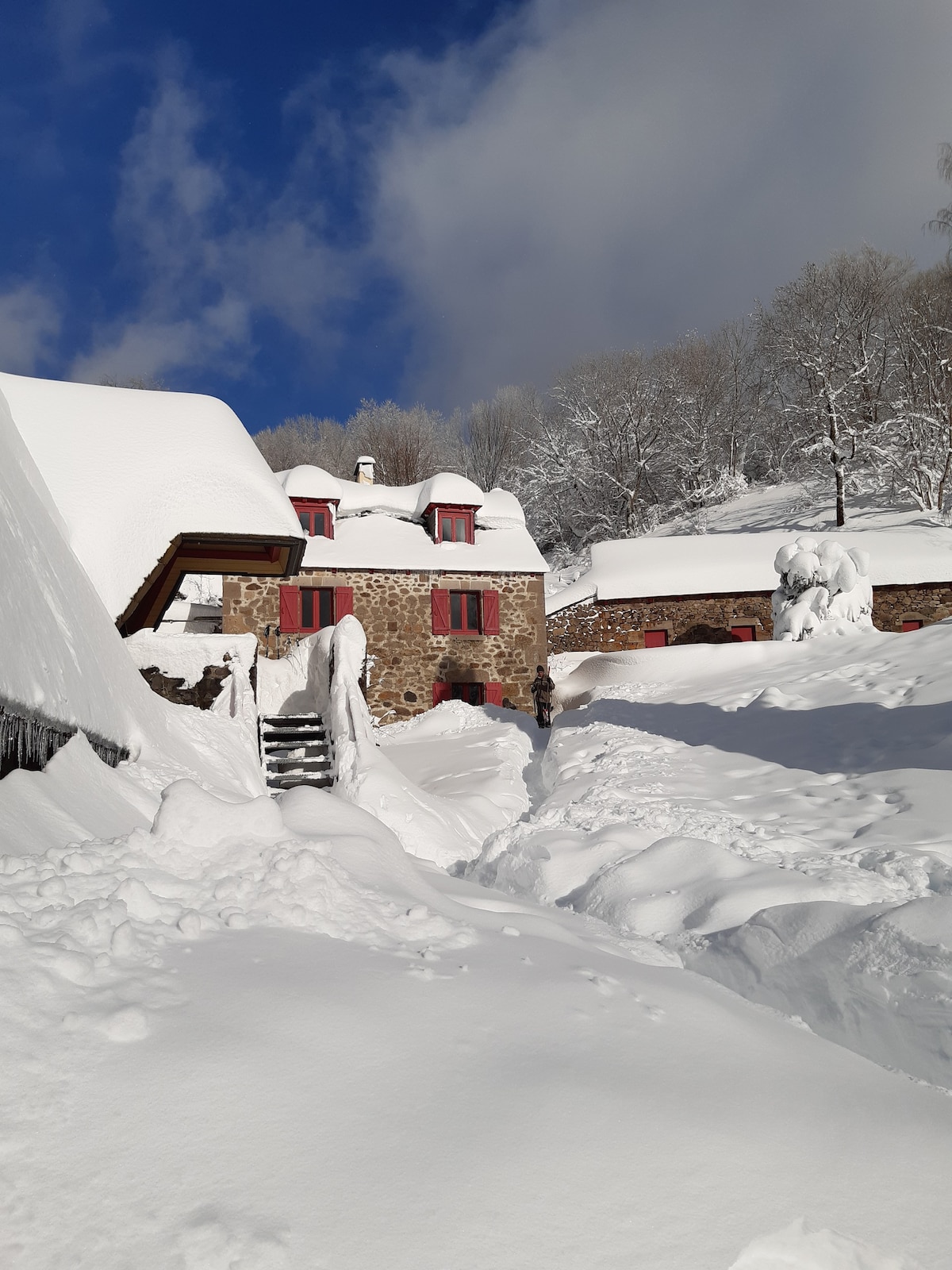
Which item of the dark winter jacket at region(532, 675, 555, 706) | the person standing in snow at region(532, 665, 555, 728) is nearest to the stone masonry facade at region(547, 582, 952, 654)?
the person standing in snow at region(532, 665, 555, 728)

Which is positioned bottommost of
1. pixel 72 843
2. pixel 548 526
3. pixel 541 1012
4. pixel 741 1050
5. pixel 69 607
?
pixel 741 1050

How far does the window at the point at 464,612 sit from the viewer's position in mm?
17766

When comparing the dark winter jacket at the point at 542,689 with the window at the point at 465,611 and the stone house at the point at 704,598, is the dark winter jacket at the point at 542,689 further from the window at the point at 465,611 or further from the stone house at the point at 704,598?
the stone house at the point at 704,598

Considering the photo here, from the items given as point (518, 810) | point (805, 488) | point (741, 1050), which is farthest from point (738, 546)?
point (741, 1050)

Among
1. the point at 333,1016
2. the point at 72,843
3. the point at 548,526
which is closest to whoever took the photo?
→ the point at 333,1016

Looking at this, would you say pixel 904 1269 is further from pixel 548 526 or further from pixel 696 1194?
pixel 548 526

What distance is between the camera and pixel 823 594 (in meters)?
14.6

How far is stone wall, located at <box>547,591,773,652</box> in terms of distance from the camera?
20219 millimetres

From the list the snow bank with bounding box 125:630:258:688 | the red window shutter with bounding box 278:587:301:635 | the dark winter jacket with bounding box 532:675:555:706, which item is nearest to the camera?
the snow bank with bounding box 125:630:258:688

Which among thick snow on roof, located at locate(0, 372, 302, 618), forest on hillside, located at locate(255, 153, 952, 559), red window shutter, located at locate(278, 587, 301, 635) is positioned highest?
forest on hillside, located at locate(255, 153, 952, 559)

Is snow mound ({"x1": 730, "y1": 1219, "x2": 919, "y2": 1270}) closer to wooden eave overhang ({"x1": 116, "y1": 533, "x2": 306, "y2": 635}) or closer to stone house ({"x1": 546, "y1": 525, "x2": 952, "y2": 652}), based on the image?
wooden eave overhang ({"x1": 116, "y1": 533, "x2": 306, "y2": 635})

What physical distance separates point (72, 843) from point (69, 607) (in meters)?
1.40

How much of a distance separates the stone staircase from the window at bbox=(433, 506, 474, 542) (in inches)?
384

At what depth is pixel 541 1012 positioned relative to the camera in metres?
1.80
